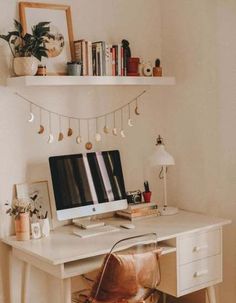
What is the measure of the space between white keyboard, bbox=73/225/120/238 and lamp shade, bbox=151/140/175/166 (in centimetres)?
53

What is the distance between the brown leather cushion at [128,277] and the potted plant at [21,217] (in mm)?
545

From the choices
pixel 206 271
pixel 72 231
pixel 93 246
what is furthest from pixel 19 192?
pixel 206 271

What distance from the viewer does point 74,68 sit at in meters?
3.21

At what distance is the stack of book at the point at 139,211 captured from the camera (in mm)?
3486

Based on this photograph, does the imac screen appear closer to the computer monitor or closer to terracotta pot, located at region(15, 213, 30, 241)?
the computer monitor

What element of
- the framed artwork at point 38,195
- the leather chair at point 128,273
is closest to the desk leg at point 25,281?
the framed artwork at point 38,195

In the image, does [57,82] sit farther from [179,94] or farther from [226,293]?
[226,293]

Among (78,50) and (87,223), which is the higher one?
(78,50)

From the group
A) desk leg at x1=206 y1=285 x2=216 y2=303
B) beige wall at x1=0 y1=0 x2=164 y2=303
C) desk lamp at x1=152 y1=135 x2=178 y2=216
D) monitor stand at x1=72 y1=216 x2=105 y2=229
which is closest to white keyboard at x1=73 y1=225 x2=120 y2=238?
monitor stand at x1=72 y1=216 x2=105 y2=229

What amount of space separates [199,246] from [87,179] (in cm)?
77

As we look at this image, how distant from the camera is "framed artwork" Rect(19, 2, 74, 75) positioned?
10.4 ft

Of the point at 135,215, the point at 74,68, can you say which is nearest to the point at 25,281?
the point at 135,215

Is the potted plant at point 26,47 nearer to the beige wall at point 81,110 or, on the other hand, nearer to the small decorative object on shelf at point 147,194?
the beige wall at point 81,110

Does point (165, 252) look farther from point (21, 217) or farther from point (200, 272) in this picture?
point (21, 217)
